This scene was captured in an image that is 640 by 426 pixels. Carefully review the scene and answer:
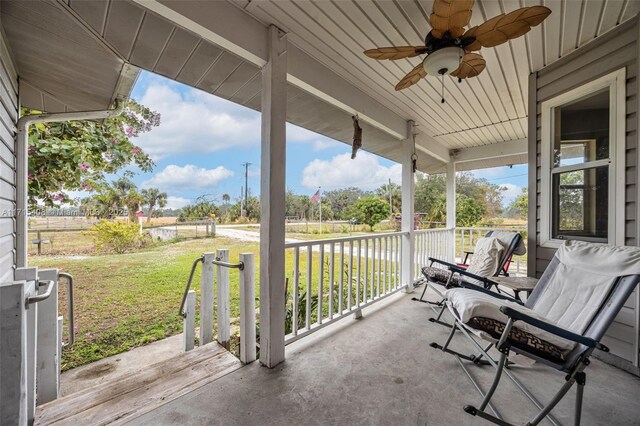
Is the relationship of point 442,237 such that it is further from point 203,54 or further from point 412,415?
point 203,54

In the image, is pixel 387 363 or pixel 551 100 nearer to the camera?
pixel 387 363

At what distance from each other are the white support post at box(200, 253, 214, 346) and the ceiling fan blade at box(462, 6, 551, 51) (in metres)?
2.68

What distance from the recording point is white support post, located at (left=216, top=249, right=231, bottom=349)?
227 cm

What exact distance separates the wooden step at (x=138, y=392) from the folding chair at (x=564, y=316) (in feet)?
5.72

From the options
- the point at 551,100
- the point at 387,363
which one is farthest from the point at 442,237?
the point at 387,363

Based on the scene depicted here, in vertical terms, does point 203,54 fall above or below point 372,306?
above

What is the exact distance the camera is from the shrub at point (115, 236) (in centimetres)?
420

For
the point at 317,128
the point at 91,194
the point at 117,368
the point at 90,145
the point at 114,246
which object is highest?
the point at 317,128

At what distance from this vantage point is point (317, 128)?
3500 mm

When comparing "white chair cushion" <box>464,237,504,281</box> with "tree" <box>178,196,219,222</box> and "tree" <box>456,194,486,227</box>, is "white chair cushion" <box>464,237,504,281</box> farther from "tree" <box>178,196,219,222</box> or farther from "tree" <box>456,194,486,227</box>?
"tree" <box>456,194,486,227</box>

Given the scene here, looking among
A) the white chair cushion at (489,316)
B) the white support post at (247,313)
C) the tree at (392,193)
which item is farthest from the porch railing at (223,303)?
the tree at (392,193)

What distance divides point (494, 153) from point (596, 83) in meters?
2.86

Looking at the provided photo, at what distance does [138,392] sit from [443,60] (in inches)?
119

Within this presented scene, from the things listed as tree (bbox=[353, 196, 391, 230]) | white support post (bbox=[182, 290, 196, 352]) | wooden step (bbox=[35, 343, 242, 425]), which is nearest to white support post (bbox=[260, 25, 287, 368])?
wooden step (bbox=[35, 343, 242, 425])
